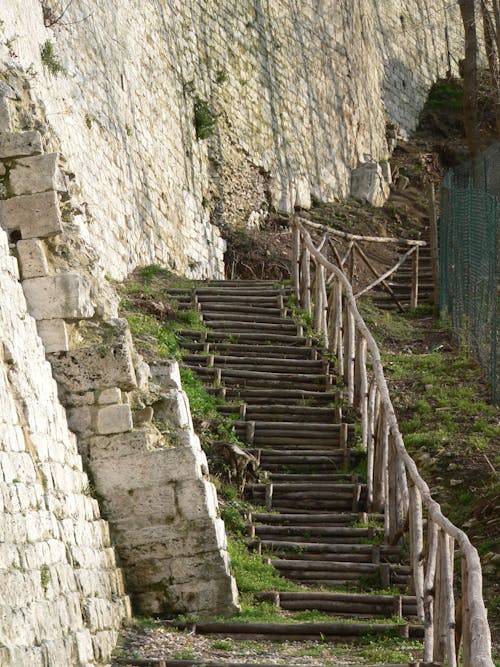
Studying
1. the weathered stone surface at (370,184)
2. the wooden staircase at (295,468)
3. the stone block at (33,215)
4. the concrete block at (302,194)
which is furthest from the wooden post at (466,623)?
the weathered stone surface at (370,184)

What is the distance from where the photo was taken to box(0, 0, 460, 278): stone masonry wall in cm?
1205

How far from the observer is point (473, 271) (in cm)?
1330

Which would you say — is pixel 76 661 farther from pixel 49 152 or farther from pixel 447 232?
pixel 447 232

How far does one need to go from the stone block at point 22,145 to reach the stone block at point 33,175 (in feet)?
0.14

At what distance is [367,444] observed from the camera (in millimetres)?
9773

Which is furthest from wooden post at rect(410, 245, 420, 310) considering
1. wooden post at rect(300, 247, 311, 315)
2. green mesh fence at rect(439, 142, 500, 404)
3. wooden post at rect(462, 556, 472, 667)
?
wooden post at rect(462, 556, 472, 667)

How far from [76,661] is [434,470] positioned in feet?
16.6

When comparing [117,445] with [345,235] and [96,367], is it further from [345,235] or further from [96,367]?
[345,235]

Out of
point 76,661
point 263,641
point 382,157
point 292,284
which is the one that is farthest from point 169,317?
point 382,157

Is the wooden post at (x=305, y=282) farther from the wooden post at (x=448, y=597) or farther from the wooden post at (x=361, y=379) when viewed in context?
the wooden post at (x=448, y=597)

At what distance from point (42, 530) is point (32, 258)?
1998 mm

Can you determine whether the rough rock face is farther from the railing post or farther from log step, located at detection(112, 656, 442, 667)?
the railing post

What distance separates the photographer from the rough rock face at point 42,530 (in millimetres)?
4953

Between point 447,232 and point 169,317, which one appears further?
point 447,232
